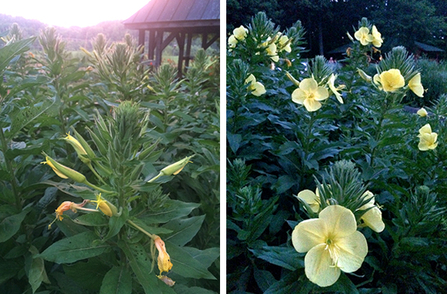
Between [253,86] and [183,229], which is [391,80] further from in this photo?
[183,229]

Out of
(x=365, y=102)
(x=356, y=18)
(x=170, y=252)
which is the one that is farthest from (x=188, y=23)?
(x=356, y=18)

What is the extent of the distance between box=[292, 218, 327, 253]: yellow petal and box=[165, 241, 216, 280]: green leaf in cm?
13

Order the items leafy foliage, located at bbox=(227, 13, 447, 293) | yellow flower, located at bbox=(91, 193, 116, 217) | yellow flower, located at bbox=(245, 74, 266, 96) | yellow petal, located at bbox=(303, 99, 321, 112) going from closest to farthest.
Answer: yellow flower, located at bbox=(91, 193, 116, 217) < leafy foliage, located at bbox=(227, 13, 447, 293) < yellow petal, located at bbox=(303, 99, 321, 112) < yellow flower, located at bbox=(245, 74, 266, 96)

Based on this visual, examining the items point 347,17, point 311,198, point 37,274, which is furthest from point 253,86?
point 347,17

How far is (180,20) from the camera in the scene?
0.65 meters

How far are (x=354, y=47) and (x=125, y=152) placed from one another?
1483 mm

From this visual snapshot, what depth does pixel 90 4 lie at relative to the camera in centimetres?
60

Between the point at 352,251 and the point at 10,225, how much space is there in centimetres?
55

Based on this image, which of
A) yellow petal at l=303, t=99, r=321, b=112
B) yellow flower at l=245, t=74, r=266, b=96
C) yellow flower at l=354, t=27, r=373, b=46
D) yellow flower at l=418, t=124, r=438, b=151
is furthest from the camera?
yellow flower at l=354, t=27, r=373, b=46

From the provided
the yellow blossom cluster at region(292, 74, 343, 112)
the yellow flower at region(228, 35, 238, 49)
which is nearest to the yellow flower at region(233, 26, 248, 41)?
the yellow flower at region(228, 35, 238, 49)

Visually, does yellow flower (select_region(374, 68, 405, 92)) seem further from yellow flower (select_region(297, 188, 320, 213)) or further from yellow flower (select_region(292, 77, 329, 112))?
yellow flower (select_region(297, 188, 320, 213))

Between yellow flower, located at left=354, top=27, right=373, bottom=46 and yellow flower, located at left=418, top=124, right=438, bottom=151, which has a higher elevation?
→ yellow flower, located at left=354, top=27, right=373, bottom=46

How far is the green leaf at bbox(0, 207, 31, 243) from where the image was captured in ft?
1.89

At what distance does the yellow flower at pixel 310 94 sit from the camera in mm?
940
